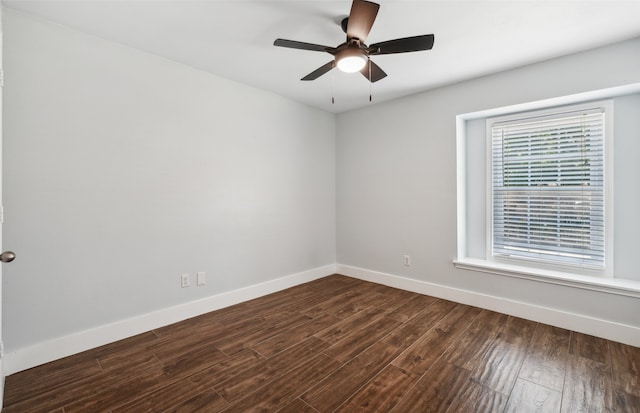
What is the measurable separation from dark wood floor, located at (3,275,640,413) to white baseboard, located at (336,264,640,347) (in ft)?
0.33

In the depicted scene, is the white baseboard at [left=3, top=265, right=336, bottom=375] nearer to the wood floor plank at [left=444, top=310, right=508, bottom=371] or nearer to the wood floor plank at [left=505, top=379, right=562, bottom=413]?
the wood floor plank at [left=444, top=310, right=508, bottom=371]

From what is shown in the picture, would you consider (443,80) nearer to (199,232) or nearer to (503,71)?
(503,71)

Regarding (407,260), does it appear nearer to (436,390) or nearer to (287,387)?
(436,390)

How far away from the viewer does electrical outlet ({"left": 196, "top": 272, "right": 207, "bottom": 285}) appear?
3.05 m

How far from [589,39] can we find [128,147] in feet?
13.2

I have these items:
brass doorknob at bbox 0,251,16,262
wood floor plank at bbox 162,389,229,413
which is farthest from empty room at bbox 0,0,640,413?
brass doorknob at bbox 0,251,16,262

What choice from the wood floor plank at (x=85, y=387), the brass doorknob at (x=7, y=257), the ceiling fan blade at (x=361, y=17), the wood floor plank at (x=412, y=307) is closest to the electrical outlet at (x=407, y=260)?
the wood floor plank at (x=412, y=307)

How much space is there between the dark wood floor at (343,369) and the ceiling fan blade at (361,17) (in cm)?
232

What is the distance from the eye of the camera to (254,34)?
2.38m

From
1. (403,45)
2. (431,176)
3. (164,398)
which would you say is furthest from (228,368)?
(431,176)

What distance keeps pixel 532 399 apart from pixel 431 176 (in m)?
2.41

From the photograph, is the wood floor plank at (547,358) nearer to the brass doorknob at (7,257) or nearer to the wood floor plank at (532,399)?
the wood floor plank at (532,399)

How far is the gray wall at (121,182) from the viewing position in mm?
2117

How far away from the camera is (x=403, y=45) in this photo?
198cm
